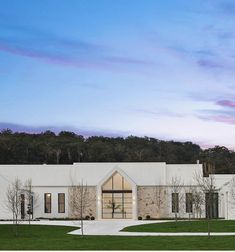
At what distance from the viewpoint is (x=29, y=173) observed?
65.0 metres

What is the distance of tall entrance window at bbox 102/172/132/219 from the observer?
2464 inches

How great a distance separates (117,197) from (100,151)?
46.4 meters

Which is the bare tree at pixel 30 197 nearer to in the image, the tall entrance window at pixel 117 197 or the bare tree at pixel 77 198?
the bare tree at pixel 77 198

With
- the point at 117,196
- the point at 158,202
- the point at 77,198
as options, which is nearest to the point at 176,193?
the point at 158,202

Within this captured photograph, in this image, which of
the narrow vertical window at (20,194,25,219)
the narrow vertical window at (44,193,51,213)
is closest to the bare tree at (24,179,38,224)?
the narrow vertical window at (20,194,25,219)

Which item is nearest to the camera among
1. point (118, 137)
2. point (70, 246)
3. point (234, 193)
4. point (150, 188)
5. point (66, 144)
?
point (70, 246)

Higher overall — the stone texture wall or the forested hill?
the forested hill

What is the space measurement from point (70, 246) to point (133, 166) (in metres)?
40.4

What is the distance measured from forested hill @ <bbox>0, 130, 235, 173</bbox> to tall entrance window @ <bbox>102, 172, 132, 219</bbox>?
139 ft

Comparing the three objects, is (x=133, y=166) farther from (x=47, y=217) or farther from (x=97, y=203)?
(x=47, y=217)

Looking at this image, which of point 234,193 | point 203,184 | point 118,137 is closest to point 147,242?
point 234,193

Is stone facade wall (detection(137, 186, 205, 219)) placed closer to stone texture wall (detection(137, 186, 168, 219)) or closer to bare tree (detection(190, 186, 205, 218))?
stone texture wall (detection(137, 186, 168, 219))

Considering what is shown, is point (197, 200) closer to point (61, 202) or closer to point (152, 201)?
point (152, 201)

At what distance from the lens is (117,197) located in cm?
6262
